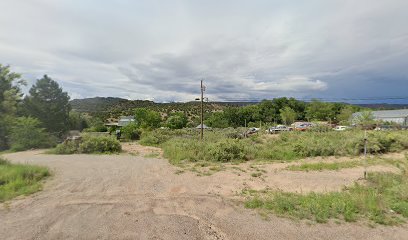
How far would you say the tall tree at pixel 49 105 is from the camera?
3297 centimetres

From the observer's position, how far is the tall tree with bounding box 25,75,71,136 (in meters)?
33.0

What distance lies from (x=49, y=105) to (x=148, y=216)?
35.0 m

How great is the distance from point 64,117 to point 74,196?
33220 mm

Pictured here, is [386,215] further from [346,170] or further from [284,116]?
[284,116]

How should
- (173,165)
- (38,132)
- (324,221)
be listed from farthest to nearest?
(38,132) < (173,165) < (324,221)

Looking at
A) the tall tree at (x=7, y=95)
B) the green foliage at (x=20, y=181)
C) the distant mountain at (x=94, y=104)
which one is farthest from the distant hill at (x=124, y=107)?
the green foliage at (x=20, y=181)

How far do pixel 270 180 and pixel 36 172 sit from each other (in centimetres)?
913

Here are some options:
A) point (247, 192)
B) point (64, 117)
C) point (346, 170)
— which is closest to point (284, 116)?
point (64, 117)

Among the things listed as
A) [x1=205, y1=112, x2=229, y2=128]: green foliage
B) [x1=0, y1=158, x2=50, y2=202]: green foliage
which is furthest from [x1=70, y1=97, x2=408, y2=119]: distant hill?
[x1=0, y1=158, x2=50, y2=202]: green foliage

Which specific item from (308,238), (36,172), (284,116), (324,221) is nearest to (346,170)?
(324,221)

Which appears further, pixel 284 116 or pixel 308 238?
pixel 284 116

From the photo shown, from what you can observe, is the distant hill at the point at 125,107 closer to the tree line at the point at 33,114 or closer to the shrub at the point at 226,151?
the tree line at the point at 33,114

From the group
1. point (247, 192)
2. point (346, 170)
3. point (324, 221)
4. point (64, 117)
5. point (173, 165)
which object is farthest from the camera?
point (64, 117)

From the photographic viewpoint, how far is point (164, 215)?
5.97 meters
